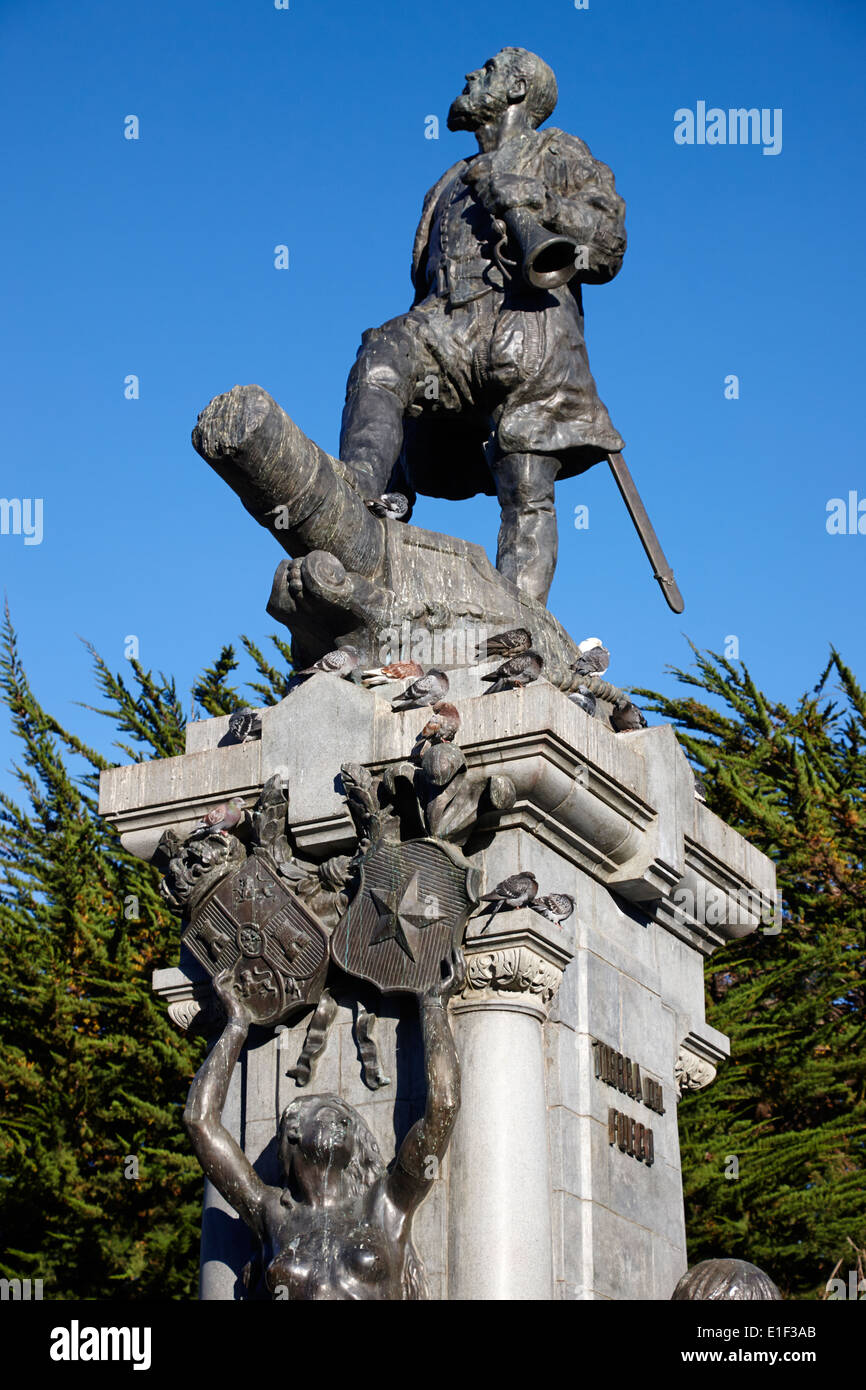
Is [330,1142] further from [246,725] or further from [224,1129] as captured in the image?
[246,725]

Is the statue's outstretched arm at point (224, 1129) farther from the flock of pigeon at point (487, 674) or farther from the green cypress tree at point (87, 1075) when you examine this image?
the green cypress tree at point (87, 1075)

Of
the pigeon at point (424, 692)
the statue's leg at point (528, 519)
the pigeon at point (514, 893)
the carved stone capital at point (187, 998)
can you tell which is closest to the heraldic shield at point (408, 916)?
the pigeon at point (514, 893)

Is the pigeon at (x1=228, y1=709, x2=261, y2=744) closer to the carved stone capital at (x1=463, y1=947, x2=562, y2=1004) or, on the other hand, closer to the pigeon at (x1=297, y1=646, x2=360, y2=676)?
the pigeon at (x1=297, y1=646, x2=360, y2=676)

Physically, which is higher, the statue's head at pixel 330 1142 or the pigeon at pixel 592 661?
the pigeon at pixel 592 661

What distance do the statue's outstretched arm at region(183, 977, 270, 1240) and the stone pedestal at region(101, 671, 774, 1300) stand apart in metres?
0.17

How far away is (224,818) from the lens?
8211mm

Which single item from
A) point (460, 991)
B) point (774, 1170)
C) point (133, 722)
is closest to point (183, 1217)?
point (774, 1170)

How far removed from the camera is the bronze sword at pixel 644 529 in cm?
1031

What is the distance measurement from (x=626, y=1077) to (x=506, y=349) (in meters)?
3.76

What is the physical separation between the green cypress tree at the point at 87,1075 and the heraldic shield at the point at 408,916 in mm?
7822

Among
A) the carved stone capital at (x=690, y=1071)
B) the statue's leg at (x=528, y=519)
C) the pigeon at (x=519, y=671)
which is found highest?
the statue's leg at (x=528, y=519)

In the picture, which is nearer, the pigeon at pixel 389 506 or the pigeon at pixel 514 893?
the pigeon at pixel 514 893

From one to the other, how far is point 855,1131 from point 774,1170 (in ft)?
3.46

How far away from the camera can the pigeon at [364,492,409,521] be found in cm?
909
